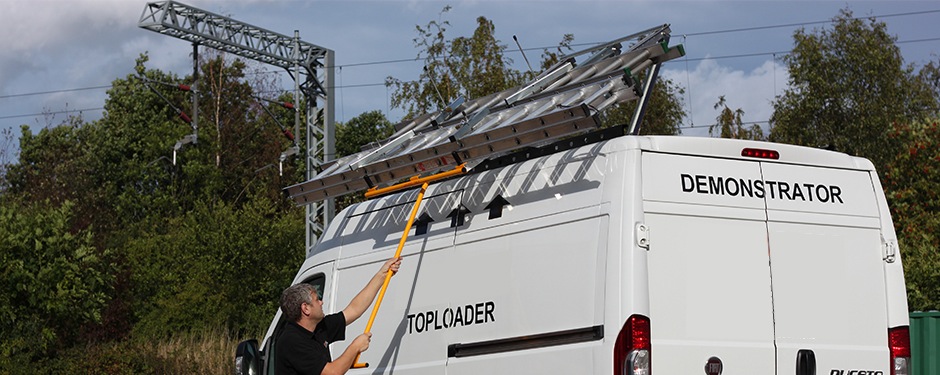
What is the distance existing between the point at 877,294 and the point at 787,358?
792 millimetres

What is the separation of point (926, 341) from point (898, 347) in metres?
5.90

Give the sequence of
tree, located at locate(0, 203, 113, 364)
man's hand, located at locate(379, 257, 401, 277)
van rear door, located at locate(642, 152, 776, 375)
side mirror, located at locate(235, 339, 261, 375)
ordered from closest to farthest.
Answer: van rear door, located at locate(642, 152, 776, 375) → man's hand, located at locate(379, 257, 401, 277) → side mirror, located at locate(235, 339, 261, 375) → tree, located at locate(0, 203, 113, 364)

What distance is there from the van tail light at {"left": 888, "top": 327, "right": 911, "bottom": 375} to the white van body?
0.12ft

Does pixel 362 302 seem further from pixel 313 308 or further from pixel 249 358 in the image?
pixel 249 358

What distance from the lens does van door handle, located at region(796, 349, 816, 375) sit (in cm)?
662

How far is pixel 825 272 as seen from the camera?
682 centimetres

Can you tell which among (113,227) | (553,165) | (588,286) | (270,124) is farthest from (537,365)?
(270,124)

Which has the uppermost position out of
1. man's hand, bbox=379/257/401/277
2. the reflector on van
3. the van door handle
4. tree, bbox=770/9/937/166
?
tree, bbox=770/9/937/166

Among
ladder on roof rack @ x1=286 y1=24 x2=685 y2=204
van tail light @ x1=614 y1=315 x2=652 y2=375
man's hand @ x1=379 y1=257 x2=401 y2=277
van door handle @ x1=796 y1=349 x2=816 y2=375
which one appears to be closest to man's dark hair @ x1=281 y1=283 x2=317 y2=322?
man's hand @ x1=379 y1=257 x2=401 y2=277

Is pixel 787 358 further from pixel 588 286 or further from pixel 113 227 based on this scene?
pixel 113 227

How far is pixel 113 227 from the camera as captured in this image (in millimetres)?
42125

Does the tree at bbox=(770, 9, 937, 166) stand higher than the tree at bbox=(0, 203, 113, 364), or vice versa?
the tree at bbox=(770, 9, 937, 166)

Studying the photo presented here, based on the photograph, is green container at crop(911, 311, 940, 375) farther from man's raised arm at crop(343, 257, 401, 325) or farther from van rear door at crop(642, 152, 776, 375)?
man's raised arm at crop(343, 257, 401, 325)

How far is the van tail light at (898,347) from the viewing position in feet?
23.0
